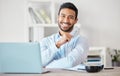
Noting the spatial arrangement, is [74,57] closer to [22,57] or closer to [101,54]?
[22,57]

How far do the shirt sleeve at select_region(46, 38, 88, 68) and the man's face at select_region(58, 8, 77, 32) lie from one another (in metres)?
0.19

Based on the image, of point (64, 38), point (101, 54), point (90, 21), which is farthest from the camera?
point (90, 21)

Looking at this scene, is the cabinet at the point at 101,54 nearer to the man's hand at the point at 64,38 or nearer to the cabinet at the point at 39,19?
the cabinet at the point at 39,19

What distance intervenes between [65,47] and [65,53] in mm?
64

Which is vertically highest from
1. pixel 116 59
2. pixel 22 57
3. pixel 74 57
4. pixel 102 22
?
pixel 102 22

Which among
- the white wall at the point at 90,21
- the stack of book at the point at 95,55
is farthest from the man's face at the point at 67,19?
the white wall at the point at 90,21

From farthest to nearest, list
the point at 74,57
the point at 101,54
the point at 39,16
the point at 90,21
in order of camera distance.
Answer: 1. the point at 90,21
2. the point at 101,54
3. the point at 39,16
4. the point at 74,57

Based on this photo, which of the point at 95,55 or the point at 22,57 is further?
the point at 95,55

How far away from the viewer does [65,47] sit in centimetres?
264

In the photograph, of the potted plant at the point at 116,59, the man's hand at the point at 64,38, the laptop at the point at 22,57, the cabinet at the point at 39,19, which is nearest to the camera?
the laptop at the point at 22,57

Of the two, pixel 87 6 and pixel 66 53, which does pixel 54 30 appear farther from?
pixel 66 53

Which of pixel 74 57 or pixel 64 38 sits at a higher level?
pixel 64 38

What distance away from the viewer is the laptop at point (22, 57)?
1.70 metres

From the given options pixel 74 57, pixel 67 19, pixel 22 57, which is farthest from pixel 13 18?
pixel 22 57
